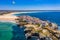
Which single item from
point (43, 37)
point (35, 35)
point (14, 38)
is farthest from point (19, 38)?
point (43, 37)

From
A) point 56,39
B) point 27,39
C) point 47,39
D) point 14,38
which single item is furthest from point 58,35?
point 14,38

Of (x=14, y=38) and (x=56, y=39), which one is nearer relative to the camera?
(x=56, y=39)

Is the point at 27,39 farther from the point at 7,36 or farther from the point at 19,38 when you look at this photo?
the point at 7,36

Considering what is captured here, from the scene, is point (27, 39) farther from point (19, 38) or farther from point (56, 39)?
point (56, 39)

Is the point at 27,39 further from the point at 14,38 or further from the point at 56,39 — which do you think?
the point at 56,39

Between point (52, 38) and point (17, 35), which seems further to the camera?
point (17, 35)

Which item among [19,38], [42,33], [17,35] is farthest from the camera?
[17,35]

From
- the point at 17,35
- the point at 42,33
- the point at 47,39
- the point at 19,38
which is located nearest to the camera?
the point at 47,39

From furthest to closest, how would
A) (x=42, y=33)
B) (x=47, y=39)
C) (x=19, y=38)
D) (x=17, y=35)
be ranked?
(x=17, y=35) → (x=19, y=38) → (x=42, y=33) → (x=47, y=39)
